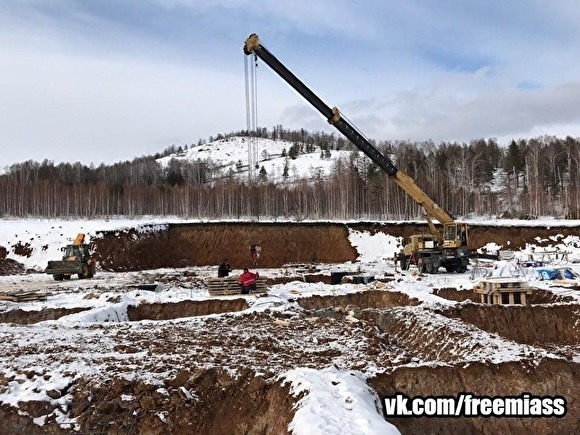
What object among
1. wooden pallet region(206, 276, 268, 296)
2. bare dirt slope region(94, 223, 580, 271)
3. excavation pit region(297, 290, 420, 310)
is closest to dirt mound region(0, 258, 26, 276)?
bare dirt slope region(94, 223, 580, 271)

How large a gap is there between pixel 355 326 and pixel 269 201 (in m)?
55.5

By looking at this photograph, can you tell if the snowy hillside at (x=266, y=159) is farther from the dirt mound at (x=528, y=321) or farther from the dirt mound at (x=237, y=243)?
the dirt mound at (x=528, y=321)

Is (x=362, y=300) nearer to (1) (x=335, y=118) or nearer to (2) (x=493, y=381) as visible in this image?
(1) (x=335, y=118)

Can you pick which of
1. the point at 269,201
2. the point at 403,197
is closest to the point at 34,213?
the point at 269,201

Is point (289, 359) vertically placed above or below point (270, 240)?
below

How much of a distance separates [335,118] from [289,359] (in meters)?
14.7

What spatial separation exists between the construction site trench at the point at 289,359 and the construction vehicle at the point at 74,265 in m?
12.4

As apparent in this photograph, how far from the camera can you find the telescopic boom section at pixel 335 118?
2025 centimetres

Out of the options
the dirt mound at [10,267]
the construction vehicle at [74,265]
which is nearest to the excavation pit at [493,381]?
the construction vehicle at [74,265]

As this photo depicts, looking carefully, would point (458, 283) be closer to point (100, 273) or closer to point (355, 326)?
point (355, 326)

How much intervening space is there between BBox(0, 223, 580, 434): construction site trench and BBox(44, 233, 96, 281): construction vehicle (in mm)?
12361

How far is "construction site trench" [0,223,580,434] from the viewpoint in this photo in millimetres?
8461

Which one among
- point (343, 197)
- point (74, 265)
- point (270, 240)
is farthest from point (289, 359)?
point (343, 197)

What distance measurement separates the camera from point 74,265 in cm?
2972
